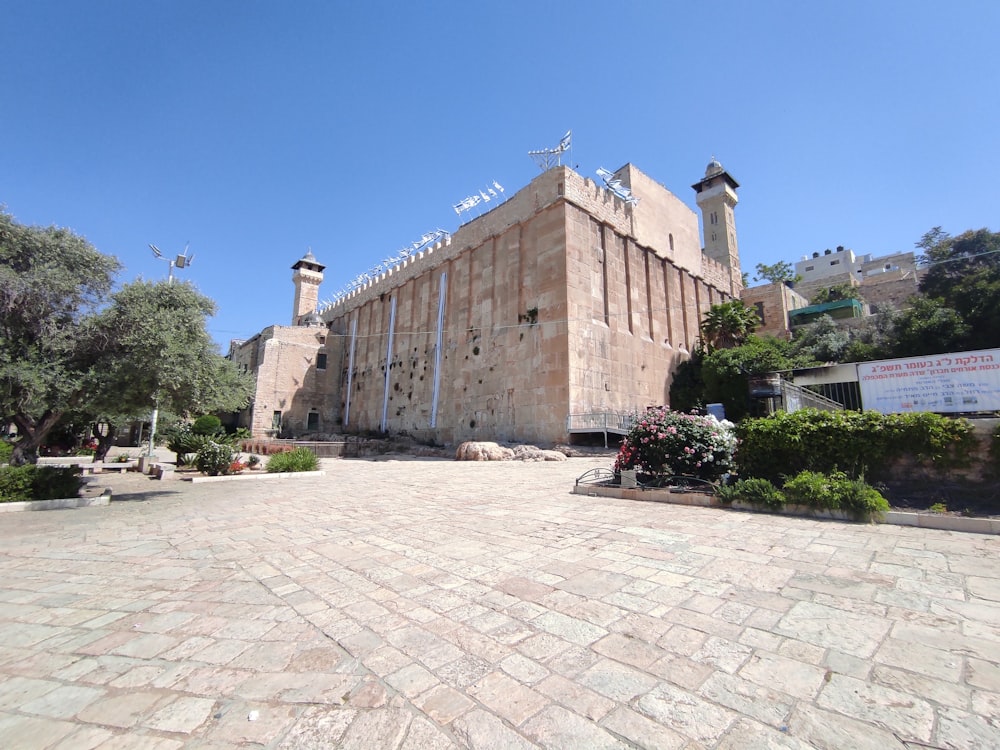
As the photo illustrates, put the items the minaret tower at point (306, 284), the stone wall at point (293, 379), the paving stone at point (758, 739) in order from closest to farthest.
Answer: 1. the paving stone at point (758, 739)
2. the stone wall at point (293, 379)
3. the minaret tower at point (306, 284)

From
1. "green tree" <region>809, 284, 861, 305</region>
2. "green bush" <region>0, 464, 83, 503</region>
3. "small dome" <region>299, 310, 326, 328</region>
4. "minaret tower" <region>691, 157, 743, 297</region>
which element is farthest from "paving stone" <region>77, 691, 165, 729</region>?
"green tree" <region>809, 284, 861, 305</region>

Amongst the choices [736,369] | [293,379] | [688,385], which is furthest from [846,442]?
[293,379]

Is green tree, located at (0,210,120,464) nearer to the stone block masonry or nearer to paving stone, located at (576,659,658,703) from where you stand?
paving stone, located at (576,659,658,703)

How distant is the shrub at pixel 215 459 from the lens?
13.3 meters

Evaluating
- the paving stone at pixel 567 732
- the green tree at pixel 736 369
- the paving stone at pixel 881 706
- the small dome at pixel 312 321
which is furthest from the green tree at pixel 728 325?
the small dome at pixel 312 321

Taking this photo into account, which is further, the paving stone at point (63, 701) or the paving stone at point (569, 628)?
the paving stone at point (569, 628)

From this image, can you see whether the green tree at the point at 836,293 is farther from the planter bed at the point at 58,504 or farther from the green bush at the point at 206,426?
the planter bed at the point at 58,504

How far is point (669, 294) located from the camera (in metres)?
28.6

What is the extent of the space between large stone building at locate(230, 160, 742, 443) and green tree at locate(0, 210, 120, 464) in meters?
15.9

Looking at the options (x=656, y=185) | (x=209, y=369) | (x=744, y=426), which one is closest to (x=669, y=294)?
(x=656, y=185)

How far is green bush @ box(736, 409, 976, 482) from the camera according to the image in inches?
231

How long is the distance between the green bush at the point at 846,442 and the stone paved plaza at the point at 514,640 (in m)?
1.49

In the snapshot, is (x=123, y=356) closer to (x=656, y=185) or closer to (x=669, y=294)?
(x=669, y=294)

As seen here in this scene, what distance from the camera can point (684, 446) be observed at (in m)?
7.85
